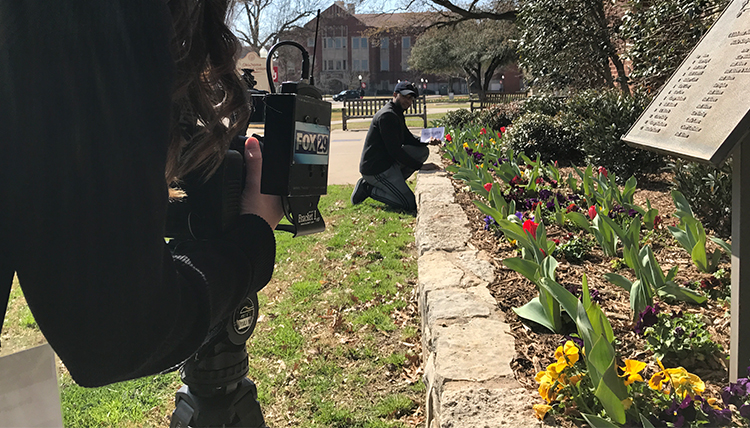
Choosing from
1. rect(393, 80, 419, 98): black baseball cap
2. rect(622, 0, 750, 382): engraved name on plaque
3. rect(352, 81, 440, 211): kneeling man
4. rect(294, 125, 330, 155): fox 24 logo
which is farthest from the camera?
rect(393, 80, 419, 98): black baseball cap

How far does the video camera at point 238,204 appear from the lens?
102 centimetres

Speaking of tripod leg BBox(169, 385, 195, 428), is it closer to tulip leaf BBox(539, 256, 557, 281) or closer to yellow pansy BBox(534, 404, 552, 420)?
yellow pansy BBox(534, 404, 552, 420)

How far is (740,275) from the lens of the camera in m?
1.79

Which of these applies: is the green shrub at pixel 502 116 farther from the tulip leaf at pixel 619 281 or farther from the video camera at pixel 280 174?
the video camera at pixel 280 174

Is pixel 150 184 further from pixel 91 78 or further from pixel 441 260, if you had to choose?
pixel 441 260

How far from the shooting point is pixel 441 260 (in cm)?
341

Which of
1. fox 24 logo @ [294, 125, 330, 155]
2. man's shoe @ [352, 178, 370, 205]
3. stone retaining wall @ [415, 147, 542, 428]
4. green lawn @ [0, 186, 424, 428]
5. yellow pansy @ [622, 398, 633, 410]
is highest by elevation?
fox 24 logo @ [294, 125, 330, 155]

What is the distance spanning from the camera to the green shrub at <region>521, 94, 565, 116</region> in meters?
9.67

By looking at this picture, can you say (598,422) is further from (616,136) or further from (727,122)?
(616,136)

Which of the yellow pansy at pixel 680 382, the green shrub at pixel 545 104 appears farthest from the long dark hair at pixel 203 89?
the green shrub at pixel 545 104

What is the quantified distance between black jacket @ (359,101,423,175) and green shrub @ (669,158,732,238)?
3140mm

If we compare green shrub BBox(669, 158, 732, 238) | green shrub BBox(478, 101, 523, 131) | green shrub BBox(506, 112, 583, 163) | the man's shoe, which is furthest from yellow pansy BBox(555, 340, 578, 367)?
green shrub BBox(478, 101, 523, 131)

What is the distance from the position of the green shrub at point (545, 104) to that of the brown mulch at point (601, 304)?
5.70 meters

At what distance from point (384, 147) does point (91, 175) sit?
6.20 m
